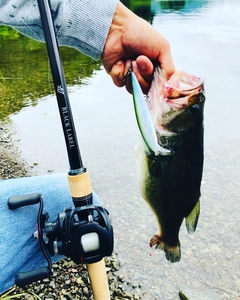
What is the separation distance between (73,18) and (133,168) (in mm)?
2632

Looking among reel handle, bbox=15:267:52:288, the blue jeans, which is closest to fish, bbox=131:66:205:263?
the blue jeans

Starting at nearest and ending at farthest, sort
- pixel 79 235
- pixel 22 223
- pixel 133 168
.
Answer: pixel 79 235, pixel 22 223, pixel 133 168

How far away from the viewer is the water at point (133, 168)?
262cm

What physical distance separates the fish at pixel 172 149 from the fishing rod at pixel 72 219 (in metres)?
0.27

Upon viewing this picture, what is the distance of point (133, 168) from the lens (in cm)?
400

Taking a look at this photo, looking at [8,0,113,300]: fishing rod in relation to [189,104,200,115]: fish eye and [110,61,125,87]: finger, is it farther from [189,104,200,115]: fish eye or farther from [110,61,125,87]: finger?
[189,104,200,115]: fish eye

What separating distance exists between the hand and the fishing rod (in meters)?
0.30

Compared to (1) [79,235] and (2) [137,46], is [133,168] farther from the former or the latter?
(1) [79,235]

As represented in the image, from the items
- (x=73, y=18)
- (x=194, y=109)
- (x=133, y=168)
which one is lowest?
(x=133, y=168)

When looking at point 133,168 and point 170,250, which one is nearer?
point 170,250

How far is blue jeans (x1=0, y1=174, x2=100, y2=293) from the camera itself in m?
1.59

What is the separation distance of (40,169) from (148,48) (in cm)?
278

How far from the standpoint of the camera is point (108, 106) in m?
5.76

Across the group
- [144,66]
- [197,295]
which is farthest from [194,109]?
[197,295]
